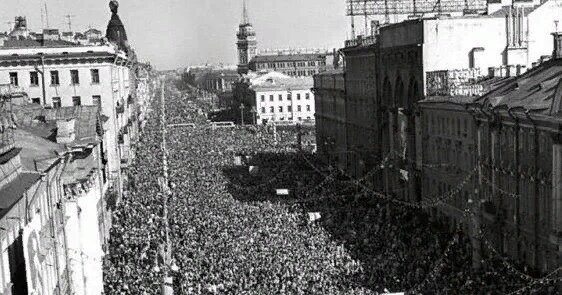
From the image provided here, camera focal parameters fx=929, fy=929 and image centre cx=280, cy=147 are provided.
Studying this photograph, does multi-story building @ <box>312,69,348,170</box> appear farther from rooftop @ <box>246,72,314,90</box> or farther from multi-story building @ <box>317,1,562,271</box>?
rooftop @ <box>246,72,314,90</box>

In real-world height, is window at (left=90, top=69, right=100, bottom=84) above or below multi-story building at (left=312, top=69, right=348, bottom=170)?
above

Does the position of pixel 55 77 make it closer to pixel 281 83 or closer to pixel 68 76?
pixel 68 76

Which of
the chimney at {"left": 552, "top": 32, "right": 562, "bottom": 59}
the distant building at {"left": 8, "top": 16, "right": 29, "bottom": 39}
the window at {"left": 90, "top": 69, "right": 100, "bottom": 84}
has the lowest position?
the window at {"left": 90, "top": 69, "right": 100, "bottom": 84}

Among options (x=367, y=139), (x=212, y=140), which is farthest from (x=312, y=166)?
(x=212, y=140)

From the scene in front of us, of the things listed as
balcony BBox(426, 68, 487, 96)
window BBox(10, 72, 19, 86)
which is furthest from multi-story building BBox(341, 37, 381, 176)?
window BBox(10, 72, 19, 86)

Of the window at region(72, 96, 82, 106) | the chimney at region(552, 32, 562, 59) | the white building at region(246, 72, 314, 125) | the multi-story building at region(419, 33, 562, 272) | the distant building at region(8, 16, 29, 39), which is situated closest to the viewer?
the multi-story building at region(419, 33, 562, 272)

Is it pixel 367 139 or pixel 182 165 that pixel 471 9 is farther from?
pixel 182 165

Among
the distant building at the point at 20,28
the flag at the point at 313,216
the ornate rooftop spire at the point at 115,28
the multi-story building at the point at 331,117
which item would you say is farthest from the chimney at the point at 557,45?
the ornate rooftop spire at the point at 115,28
